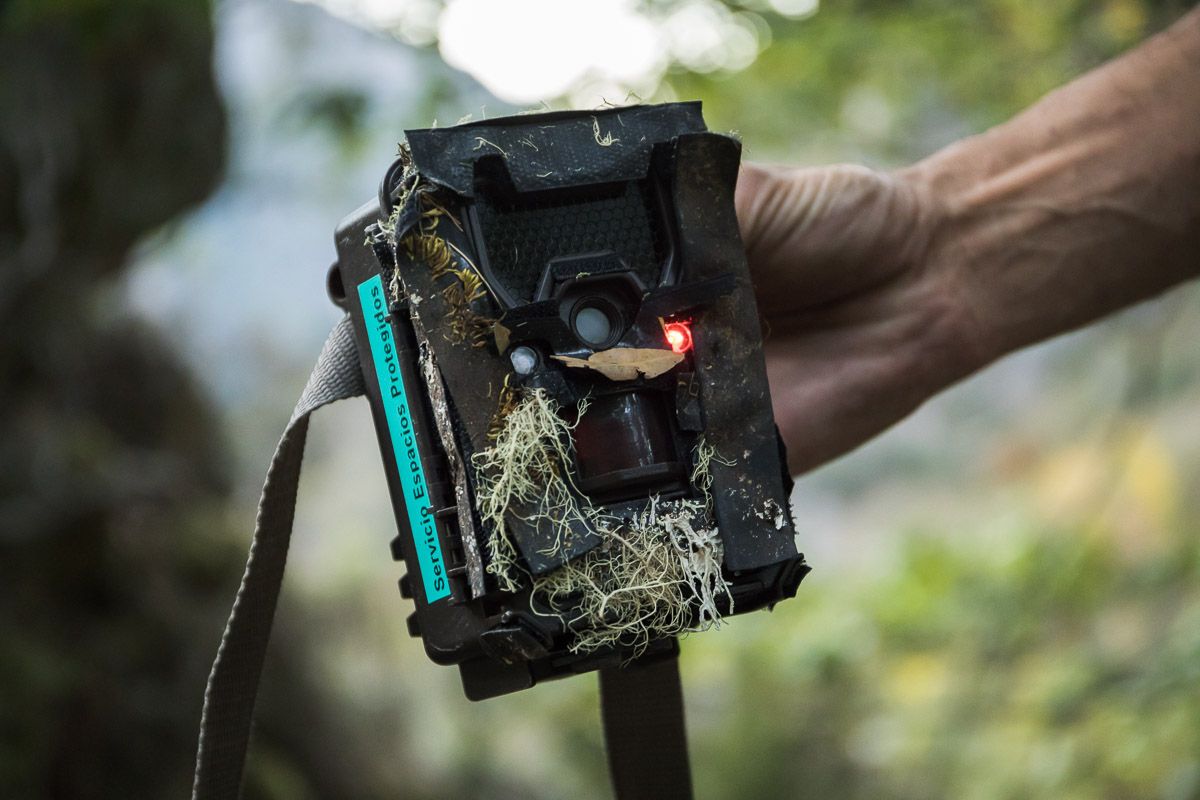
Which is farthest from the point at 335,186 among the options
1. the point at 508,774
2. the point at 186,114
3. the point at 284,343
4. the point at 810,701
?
the point at 810,701

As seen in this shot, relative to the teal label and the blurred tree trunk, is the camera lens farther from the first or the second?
the blurred tree trunk

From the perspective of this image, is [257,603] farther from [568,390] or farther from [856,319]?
[856,319]

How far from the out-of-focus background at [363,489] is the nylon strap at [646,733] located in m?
0.79

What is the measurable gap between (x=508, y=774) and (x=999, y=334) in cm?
396

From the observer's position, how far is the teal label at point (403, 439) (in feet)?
4.24

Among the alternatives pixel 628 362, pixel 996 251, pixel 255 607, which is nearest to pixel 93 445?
pixel 255 607

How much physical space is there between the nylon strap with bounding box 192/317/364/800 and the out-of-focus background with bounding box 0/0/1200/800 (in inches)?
19.6

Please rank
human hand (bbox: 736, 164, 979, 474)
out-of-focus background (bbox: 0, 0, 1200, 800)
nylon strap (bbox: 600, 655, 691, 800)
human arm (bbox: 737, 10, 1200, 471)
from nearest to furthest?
nylon strap (bbox: 600, 655, 691, 800) → human hand (bbox: 736, 164, 979, 474) → human arm (bbox: 737, 10, 1200, 471) → out-of-focus background (bbox: 0, 0, 1200, 800)

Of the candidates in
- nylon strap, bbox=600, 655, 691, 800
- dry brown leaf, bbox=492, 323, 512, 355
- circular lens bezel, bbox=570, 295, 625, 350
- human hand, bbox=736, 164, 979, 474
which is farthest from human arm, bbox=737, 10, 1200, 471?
dry brown leaf, bbox=492, 323, 512, 355

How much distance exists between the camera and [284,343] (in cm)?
688

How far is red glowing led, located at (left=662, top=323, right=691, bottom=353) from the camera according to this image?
1.29 meters

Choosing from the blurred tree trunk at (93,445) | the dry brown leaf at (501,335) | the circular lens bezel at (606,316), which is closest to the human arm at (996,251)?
the circular lens bezel at (606,316)

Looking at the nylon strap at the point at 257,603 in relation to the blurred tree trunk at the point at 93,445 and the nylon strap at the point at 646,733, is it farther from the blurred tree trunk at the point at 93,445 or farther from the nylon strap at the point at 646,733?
the blurred tree trunk at the point at 93,445

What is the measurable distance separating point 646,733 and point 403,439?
60 centimetres
